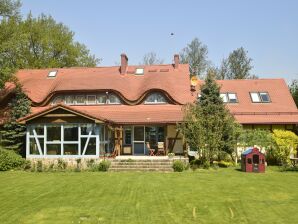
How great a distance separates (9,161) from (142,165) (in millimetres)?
7518

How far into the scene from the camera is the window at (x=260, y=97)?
30.1m

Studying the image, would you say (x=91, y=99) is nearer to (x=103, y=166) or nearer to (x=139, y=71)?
(x=139, y=71)

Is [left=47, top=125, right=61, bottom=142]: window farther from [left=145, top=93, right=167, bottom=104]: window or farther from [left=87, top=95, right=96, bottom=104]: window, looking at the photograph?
[left=145, top=93, right=167, bottom=104]: window

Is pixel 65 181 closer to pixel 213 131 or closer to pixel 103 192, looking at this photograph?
pixel 103 192

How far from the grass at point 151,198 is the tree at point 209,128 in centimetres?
276

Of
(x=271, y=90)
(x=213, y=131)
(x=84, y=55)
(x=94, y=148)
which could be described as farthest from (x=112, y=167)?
(x=84, y=55)

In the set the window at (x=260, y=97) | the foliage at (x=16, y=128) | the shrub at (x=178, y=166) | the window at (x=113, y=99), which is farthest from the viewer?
the window at (x=260, y=97)

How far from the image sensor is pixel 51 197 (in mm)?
13719

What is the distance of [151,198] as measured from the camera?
13.3 meters

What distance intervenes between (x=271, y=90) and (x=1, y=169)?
827 inches

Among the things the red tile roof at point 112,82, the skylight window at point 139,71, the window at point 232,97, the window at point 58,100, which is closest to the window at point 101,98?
the red tile roof at point 112,82

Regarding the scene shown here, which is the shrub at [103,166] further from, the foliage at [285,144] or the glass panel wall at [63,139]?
the foliage at [285,144]

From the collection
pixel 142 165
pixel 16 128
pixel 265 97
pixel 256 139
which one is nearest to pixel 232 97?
pixel 265 97

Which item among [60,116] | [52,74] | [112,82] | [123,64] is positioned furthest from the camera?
[52,74]
